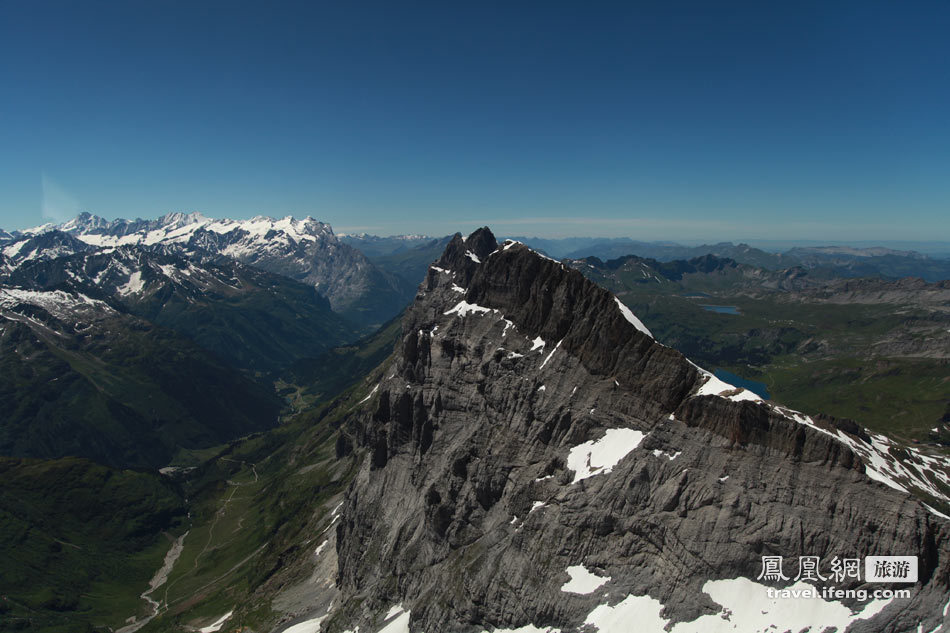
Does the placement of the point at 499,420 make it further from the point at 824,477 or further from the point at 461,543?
the point at 824,477

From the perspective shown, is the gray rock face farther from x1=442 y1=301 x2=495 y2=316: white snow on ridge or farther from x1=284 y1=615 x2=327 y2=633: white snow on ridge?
x1=284 y1=615 x2=327 y2=633: white snow on ridge

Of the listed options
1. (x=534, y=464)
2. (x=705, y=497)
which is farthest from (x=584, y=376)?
(x=705, y=497)

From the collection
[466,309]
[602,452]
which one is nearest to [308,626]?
[466,309]

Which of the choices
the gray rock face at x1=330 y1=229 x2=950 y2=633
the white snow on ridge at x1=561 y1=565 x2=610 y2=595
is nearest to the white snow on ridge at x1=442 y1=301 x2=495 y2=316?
the gray rock face at x1=330 y1=229 x2=950 y2=633

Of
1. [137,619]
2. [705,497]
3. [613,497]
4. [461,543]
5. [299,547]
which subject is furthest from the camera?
[137,619]

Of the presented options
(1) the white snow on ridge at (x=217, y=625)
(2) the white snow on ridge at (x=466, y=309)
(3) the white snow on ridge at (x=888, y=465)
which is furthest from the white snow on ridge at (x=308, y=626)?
(3) the white snow on ridge at (x=888, y=465)

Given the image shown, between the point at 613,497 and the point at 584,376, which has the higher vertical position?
the point at 584,376
